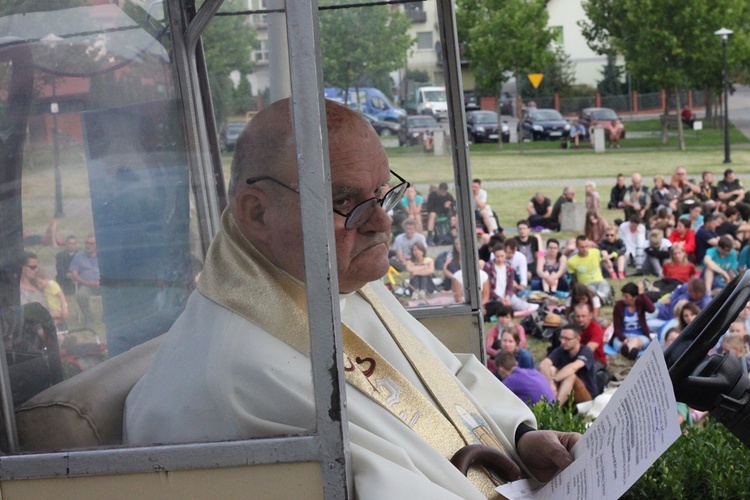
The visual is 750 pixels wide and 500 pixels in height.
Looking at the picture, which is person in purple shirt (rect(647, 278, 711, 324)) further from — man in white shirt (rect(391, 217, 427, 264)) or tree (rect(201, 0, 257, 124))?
tree (rect(201, 0, 257, 124))

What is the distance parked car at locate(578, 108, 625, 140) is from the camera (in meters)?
32.9

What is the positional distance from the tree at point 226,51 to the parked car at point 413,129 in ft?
2.59

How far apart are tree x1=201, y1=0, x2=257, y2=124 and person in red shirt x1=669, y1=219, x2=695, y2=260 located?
1051 centimetres

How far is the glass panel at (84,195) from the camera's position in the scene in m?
1.90

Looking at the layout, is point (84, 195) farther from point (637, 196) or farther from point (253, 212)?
point (637, 196)

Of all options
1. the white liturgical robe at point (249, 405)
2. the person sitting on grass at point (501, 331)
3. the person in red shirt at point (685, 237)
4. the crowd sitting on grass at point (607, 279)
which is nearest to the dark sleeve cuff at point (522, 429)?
the white liturgical robe at point (249, 405)

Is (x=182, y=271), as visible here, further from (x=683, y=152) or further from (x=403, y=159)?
(x=683, y=152)

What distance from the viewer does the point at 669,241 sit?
13.2 meters

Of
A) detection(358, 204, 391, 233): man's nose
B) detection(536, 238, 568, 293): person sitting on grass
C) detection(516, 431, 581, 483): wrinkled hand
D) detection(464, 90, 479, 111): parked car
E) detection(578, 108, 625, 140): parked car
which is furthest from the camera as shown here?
detection(578, 108, 625, 140): parked car

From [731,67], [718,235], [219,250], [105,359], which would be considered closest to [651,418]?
[219,250]

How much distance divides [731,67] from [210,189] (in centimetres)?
3240

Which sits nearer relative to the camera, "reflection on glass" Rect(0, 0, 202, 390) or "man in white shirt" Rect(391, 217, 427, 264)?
"reflection on glass" Rect(0, 0, 202, 390)

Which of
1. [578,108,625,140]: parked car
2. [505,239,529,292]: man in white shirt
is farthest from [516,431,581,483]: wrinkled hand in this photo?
[578,108,625,140]: parked car

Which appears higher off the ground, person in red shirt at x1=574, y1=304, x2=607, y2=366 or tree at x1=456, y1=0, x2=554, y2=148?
tree at x1=456, y1=0, x2=554, y2=148
